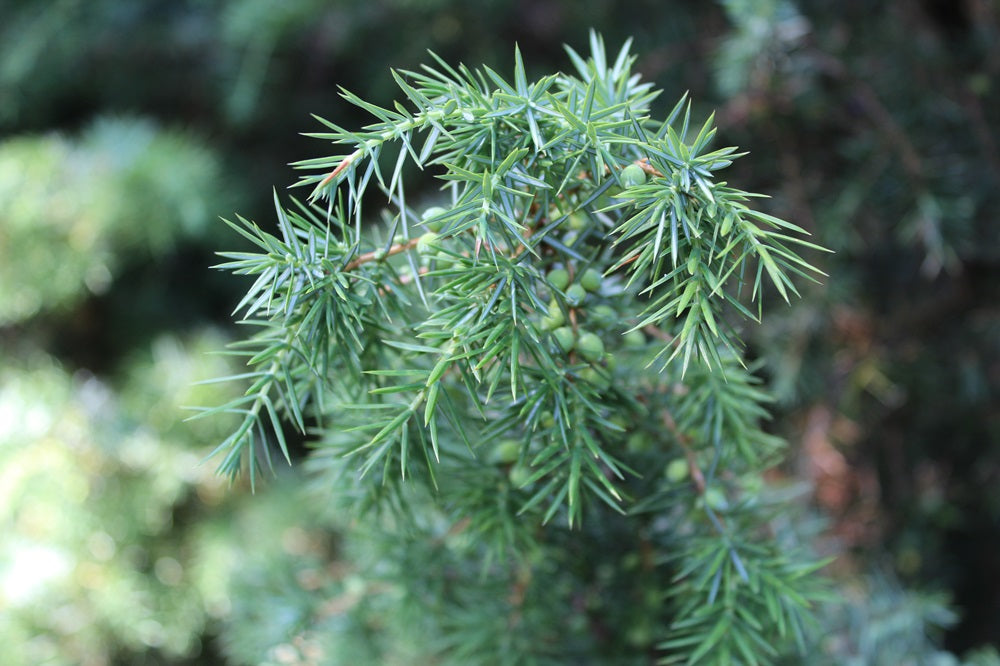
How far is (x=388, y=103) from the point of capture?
778 millimetres

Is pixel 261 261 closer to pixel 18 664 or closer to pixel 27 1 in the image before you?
pixel 18 664

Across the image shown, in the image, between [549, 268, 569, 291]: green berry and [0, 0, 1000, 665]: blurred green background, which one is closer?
[549, 268, 569, 291]: green berry

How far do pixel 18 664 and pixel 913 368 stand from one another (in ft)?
2.46

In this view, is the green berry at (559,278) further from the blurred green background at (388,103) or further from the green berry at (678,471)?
the blurred green background at (388,103)

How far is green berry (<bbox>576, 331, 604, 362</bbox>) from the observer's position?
224 mm

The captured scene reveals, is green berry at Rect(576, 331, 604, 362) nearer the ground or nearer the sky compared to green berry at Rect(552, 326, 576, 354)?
nearer the ground

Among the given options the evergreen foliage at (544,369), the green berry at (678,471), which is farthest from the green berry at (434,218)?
the green berry at (678,471)

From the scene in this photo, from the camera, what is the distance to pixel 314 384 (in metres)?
0.26

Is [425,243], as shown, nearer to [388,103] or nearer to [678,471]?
[678,471]

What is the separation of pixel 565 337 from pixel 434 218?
0.18 ft

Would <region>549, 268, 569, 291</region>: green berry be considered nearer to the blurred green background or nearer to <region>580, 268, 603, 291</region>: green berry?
<region>580, 268, 603, 291</region>: green berry

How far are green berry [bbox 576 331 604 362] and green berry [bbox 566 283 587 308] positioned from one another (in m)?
0.01

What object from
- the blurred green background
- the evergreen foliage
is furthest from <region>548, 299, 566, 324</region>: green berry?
the blurred green background

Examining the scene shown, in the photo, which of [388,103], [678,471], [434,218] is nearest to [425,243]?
[434,218]
